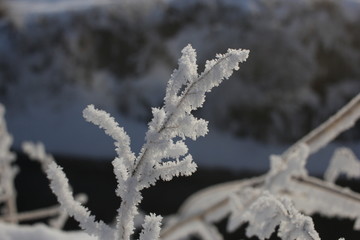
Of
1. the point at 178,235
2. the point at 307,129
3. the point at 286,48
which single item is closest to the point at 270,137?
the point at 307,129

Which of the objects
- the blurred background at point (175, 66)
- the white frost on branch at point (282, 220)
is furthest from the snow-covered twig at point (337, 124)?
the blurred background at point (175, 66)

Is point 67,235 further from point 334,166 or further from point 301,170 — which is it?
point 334,166

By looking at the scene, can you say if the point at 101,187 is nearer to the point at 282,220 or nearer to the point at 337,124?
Answer: the point at 337,124

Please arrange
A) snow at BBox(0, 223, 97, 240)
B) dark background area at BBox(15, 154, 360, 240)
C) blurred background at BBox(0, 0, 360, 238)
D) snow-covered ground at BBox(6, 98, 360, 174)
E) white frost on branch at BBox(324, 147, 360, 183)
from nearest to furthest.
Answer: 1. snow at BBox(0, 223, 97, 240)
2. white frost on branch at BBox(324, 147, 360, 183)
3. dark background area at BBox(15, 154, 360, 240)
4. snow-covered ground at BBox(6, 98, 360, 174)
5. blurred background at BBox(0, 0, 360, 238)

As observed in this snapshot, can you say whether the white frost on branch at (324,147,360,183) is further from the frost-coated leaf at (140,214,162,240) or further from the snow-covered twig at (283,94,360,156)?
the frost-coated leaf at (140,214,162,240)

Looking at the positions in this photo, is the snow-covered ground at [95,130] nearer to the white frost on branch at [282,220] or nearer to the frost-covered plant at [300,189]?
the frost-covered plant at [300,189]

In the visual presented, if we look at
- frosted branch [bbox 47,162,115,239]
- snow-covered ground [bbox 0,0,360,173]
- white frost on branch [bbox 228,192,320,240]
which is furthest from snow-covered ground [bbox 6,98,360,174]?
frosted branch [bbox 47,162,115,239]
